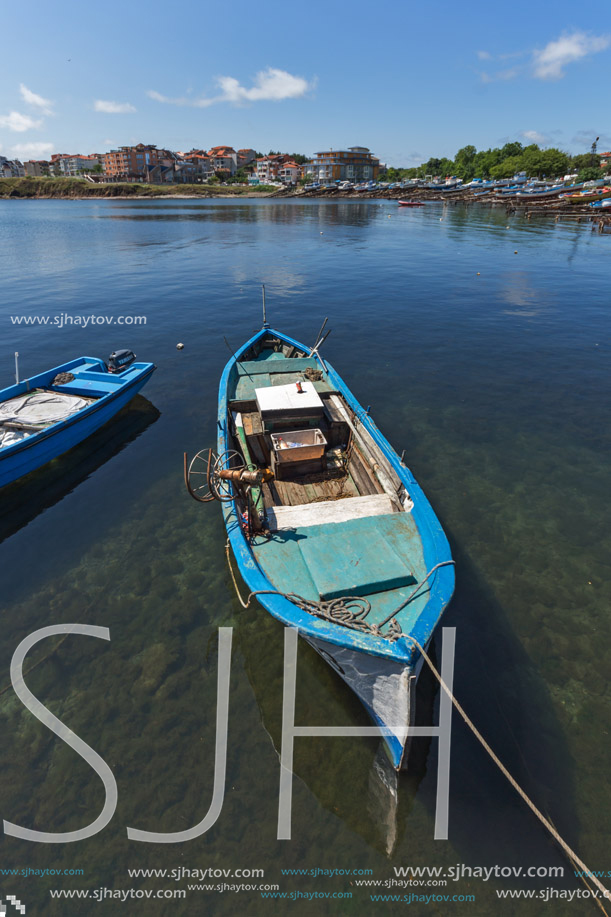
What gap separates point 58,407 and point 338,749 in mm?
16309

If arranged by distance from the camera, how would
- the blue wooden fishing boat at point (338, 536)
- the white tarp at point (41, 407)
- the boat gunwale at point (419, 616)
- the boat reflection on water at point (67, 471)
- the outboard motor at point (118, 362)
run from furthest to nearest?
the outboard motor at point (118, 362) < the white tarp at point (41, 407) < the boat reflection on water at point (67, 471) < the blue wooden fishing boat at point (338, 536) < the boat gunwale at point (419, 616)

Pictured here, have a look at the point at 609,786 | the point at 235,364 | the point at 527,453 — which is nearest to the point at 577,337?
the point at 527,453

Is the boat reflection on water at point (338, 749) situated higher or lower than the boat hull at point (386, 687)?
lower

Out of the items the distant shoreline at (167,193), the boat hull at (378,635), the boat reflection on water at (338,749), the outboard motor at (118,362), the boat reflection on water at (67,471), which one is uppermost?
the distant shoreline at (167,193)

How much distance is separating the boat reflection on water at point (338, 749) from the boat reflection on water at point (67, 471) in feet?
30.3

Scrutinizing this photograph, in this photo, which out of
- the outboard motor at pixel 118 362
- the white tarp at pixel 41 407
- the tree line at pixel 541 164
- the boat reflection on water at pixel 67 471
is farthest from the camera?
the tree line at pixel 541 164

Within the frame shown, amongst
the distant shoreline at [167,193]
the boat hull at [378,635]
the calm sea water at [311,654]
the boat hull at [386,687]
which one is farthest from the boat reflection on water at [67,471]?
the distant shoreline at [167,193]

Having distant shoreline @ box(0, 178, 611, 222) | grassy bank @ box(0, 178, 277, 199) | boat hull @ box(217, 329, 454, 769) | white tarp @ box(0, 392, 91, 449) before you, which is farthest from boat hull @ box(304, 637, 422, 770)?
grassy bank @ box(0, 178, 277, 199)

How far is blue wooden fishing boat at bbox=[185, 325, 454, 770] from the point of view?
7.36 metres

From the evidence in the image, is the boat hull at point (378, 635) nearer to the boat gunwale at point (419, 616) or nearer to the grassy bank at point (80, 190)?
the boat gunwale at point (419, 616)

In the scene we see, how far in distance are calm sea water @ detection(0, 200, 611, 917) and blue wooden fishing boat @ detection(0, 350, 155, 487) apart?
1.18 metres

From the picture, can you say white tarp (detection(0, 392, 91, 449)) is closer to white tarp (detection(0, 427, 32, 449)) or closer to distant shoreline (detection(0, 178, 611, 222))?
white tarp (detection(0, 427, 32, 449))

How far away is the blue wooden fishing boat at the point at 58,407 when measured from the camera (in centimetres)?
1500

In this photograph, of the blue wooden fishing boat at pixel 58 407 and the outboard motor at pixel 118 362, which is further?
the outboard motor at pixel 118 362
